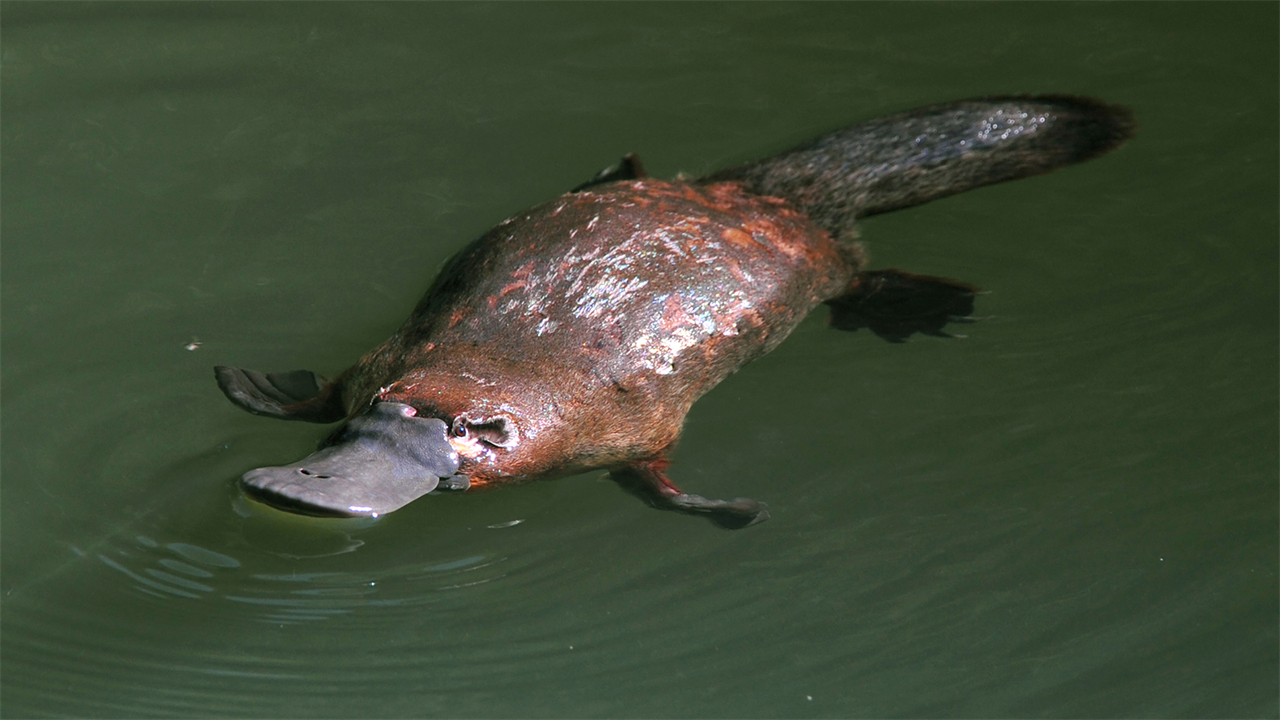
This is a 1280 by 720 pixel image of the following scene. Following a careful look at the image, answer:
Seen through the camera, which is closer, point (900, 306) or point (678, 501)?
point (678, 501)

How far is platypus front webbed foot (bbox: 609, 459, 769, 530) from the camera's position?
2.84 metres

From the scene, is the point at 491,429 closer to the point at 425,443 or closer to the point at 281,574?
the point at 425,443

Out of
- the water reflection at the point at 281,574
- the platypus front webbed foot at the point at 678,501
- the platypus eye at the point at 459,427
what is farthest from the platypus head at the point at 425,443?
the water reflection at the point at 281,574

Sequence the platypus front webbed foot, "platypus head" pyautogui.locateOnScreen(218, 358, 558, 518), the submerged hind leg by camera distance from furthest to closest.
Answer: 1. the submerged hind leg
2. the platypus front webbed foot
3. "platypus head" pyautogui.locateOnScreen(218, 358, 558, 518)

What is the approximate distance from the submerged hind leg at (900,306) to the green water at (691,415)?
0.12m

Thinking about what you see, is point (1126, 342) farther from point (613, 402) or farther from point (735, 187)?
point (613, 402)

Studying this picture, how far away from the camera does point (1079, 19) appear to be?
4359 millimetres

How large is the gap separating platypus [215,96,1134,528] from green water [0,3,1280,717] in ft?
0.85

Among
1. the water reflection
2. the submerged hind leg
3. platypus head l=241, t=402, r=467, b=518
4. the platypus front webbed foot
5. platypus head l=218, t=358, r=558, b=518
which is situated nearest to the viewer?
platypus head l=241, t=402, r=467, b=518

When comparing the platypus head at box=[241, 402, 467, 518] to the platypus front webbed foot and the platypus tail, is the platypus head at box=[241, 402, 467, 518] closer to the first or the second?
the platypus front webbed foot

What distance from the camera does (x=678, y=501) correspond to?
2826mm

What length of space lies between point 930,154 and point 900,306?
1.58ft

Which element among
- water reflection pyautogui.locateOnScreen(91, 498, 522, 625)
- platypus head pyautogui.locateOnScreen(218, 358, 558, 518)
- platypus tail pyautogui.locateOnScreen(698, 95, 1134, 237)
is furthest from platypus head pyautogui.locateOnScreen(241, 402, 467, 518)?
platypus tail pyautogui.locateOnScreen(698, 95, 1134, 237)

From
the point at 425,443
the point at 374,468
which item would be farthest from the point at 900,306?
the point at 374,468
